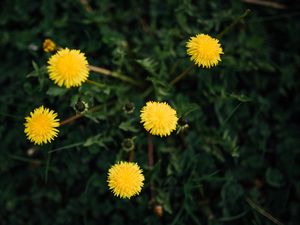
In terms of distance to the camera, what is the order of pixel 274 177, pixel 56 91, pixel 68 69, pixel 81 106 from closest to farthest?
pixel 68 69 < pixel 81 106 < pixel 56 91 < pixel 274 177

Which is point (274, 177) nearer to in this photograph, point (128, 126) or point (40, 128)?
point (128, 126)

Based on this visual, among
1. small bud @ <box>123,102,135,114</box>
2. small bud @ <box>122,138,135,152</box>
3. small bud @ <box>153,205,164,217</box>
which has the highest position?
small bud @ <box>123,102,135,114</box>

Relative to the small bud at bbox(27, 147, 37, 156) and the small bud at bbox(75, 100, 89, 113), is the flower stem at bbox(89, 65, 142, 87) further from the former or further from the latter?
the small bud at bbox(27, 147, 37, 156)

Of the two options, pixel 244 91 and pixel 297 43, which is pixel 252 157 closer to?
pixel 244 91

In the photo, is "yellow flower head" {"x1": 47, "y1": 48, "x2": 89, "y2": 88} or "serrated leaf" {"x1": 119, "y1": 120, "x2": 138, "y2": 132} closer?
"yellow flower head" {"x1": 47, "y1": 48, "x2": 89, "y2": 88}

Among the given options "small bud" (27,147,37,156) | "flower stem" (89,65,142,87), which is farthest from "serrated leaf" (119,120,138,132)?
"small bud" (27,147,37,156)

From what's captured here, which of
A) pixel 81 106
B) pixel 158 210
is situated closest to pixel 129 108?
pixel 81 106

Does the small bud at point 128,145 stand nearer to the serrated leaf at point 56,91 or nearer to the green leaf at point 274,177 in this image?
the serrated leaf at point 56,91
